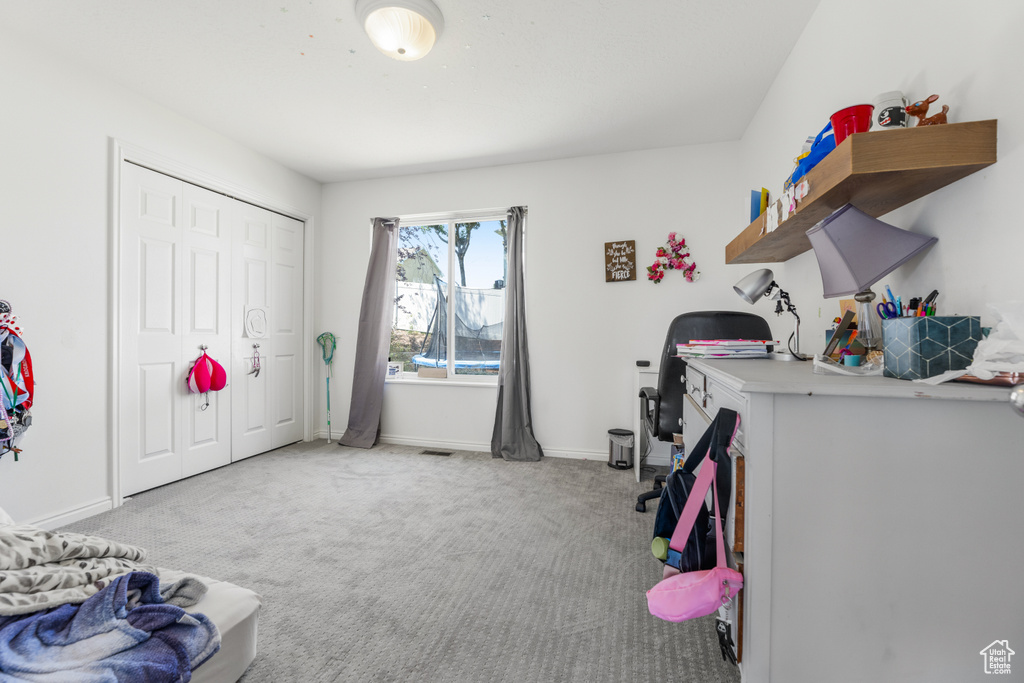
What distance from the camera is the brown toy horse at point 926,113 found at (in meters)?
1.13

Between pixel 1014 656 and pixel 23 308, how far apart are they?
3727mm

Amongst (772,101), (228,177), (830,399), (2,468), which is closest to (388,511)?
(2,468)

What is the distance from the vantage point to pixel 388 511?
2.52 metres

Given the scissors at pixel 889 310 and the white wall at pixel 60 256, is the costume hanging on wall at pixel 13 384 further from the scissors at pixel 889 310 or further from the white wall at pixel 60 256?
the scissors at pixel 889 310

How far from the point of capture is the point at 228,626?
1.21 m

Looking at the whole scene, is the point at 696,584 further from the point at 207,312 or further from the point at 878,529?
the point at 207,312

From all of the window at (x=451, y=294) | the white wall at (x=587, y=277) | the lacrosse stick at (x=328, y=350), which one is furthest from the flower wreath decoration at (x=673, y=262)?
the lacrosse stick at (x=328, y=350)

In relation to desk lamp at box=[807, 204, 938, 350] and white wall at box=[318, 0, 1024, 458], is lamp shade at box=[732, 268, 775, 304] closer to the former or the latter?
white wall at box=[318, 0, 1024, 458]

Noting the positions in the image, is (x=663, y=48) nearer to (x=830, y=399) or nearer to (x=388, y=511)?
(x=830, y=399)

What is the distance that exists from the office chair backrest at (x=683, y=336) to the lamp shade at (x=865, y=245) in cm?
89

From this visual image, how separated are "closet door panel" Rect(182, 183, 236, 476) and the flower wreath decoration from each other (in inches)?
128

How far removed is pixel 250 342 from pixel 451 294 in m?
1.68

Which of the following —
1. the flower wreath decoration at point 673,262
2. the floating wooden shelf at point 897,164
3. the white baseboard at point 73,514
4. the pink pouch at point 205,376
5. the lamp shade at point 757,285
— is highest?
the flower wreath decoration at point 673,262

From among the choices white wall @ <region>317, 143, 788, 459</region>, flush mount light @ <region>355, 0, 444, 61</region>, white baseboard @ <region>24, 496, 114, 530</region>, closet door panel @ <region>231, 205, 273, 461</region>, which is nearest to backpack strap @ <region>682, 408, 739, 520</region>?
flush mount light @ <region>355, 0, 444, 61</region>
